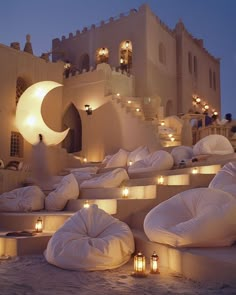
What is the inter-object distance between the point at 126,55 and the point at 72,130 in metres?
4.78

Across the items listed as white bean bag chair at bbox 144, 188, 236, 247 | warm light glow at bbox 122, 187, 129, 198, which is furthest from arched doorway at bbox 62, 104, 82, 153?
white bean bag chair at bbox 144, 188, 236, 247

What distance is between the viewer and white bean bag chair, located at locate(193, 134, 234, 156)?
10.2 metres

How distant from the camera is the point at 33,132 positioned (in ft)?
45.2

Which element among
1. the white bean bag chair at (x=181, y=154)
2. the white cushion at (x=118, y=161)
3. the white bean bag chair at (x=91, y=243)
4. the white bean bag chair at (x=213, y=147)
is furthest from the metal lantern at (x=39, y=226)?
the white cushion at (x=118, y=161)

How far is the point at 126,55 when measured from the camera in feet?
66.2

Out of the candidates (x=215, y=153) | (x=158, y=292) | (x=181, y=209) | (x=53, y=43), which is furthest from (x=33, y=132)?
(x=53, y=43)

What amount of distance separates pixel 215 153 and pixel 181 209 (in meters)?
4.71

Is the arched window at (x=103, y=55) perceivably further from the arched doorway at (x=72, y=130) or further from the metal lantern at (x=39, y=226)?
the metal lantern at (x=39, y=226)

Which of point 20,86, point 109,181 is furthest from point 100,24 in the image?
point 109,181

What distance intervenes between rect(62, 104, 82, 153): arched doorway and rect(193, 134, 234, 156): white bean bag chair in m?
10.7

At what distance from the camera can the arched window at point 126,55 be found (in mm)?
19808

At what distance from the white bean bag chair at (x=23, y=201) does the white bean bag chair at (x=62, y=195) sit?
208 millimetres

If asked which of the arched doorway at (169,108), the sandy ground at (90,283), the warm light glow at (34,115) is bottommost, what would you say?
the sandy ground at (90,283)

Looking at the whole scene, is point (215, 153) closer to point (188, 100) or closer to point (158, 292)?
point (158, 292)
